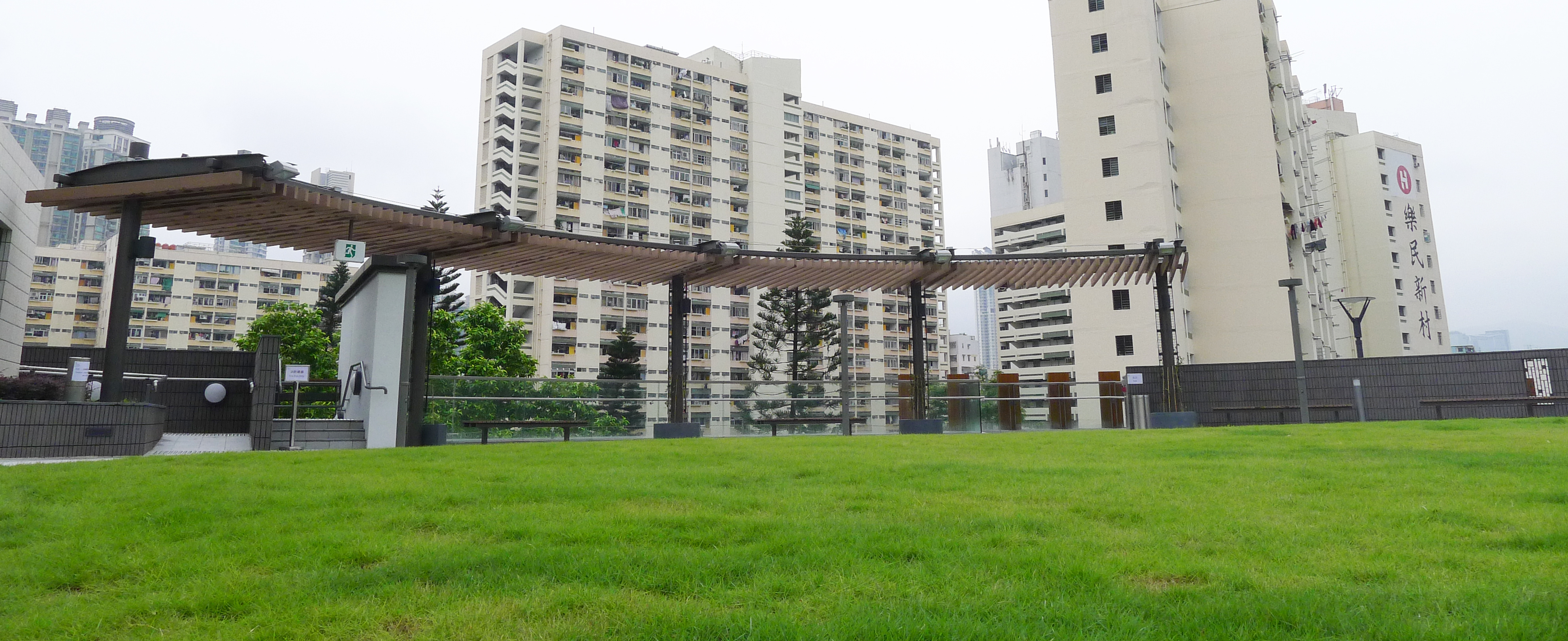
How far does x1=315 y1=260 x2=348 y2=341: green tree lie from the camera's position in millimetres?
49781

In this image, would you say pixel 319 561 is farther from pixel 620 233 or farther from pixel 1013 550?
pixel 620 233

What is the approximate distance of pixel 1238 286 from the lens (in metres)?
46.1

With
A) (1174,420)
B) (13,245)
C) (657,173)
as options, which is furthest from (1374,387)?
(657,173)

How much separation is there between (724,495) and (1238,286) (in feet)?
152

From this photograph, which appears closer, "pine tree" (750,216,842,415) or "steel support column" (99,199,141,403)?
"steel support column" (99,199,141,403)

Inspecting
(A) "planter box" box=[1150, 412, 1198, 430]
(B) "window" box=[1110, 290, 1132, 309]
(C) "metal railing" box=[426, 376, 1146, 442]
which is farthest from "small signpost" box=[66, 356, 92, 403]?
(B) "window" box=[1110, 290, 1132, 309]

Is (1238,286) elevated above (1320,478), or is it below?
above

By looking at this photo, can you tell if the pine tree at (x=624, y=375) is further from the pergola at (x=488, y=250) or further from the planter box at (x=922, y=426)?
the planter box at (x=922, y=426)

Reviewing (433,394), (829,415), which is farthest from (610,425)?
(829,415)

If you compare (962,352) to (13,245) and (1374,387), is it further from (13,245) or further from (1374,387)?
(13,245)

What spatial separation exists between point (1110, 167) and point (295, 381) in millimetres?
43000

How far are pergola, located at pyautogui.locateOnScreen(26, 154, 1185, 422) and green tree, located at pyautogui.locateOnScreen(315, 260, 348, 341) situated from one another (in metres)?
31.7

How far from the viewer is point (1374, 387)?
2338 cm

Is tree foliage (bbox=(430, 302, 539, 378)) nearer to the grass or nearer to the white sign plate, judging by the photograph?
the white sign plate
